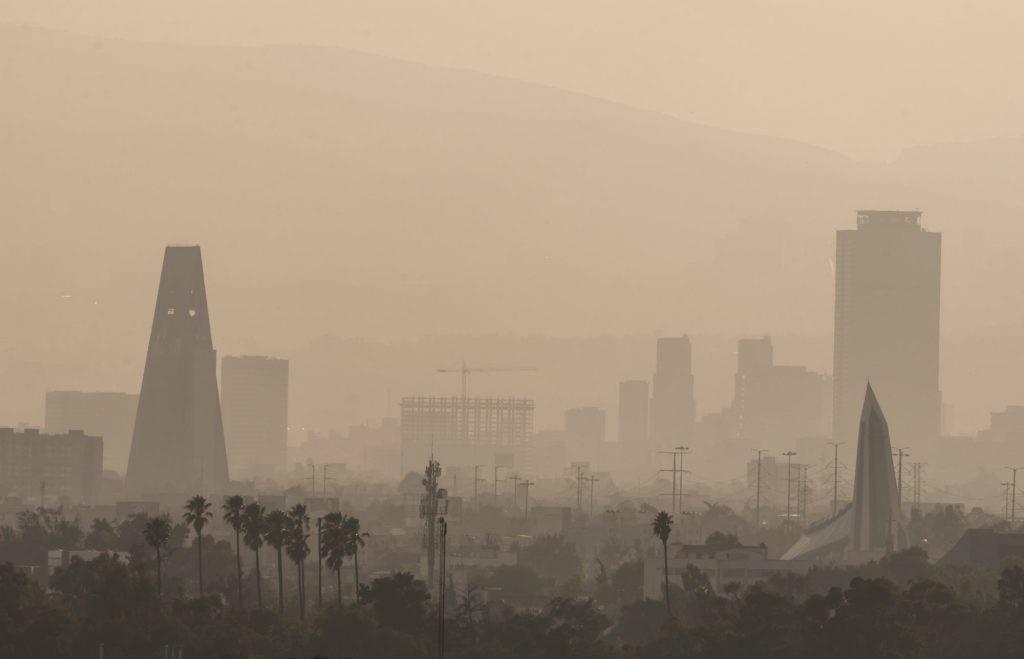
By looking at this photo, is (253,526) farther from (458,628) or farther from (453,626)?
(458,628)

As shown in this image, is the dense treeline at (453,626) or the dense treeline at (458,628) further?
the dense treeline at (453,626)

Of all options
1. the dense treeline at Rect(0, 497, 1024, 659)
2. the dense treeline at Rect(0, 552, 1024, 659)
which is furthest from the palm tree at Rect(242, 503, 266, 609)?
the dense treeline at Rect(0, 552, 1024, 659)

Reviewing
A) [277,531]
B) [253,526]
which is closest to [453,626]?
[277,531]

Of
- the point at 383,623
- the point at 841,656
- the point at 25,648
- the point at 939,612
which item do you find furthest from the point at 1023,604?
the point at 25,648

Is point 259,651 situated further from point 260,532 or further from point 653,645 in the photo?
point 260,532

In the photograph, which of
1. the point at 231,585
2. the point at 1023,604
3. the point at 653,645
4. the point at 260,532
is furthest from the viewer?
the point at 231,585

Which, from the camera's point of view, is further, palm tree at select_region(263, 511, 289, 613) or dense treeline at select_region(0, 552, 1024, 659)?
palm tree at select_region(263, 511, 289, 613)

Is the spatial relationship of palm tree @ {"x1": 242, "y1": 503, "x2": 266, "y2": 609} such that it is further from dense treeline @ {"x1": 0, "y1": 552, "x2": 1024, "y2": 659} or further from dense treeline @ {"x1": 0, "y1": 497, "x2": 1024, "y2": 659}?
dense treeline @ {"x1": 0, "y1": 552, "x2": 1024, "y2": 659}

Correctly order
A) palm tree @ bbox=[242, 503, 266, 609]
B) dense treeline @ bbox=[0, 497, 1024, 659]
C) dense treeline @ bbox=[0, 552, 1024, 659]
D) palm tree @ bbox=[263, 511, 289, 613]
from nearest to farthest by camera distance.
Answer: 1. dense treeline @ bbox=[0, 552, 1024, 659]
2. dense treeline @ bbox=[0, 497, 1024, 659]
3. palm tree @ bbox=[263, 511, 289, 613]
4. palm tree @ bbox=[242, 503, 266, 609]

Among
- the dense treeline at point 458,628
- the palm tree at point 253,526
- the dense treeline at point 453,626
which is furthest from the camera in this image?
the palm tree at point 253,526

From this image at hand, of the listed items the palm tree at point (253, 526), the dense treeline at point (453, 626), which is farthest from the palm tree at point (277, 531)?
the dense treeline at point (453, 626)

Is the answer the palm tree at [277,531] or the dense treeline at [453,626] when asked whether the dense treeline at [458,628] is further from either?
the palm tree at [277,531]
